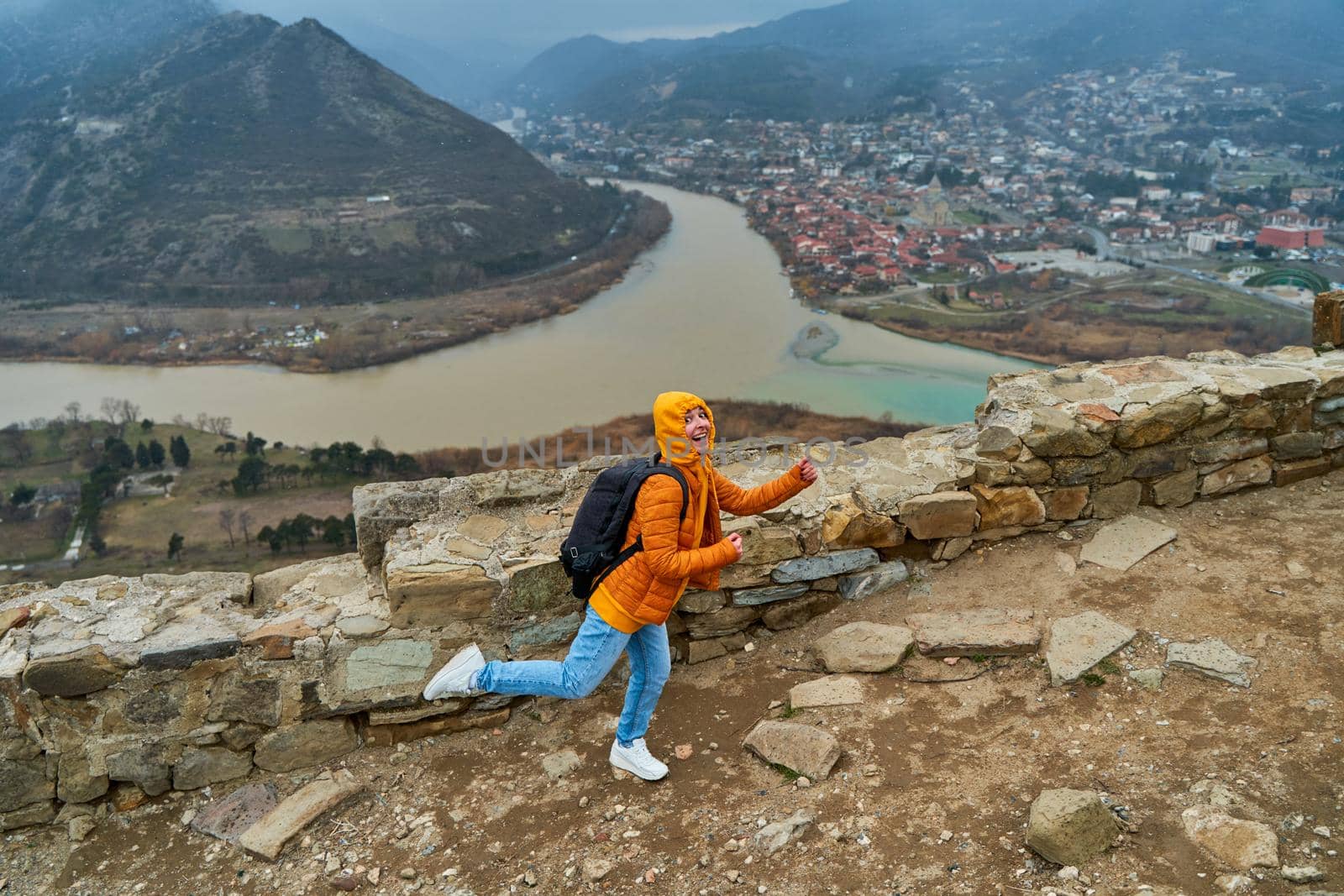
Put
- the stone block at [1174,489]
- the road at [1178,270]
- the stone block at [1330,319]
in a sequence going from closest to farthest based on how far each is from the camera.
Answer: the stone block at [1174,489], the stone block at [1330,319], the road at [1178,270]

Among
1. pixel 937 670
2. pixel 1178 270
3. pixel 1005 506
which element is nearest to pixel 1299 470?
pixel 1005 506

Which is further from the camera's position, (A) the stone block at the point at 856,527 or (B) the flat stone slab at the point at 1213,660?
(A) the stone block at the point at 856,527

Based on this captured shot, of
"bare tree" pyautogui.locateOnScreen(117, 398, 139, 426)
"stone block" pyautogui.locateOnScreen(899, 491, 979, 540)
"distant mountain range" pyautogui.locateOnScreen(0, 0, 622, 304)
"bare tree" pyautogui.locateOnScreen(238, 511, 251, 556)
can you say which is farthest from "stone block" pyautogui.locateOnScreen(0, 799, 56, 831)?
"distant mountain range" pyautogui.locateOnScreen(0, 0, 622, 304)

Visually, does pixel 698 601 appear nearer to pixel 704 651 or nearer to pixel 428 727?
pixel 704 651

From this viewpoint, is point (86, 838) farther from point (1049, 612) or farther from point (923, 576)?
point (1049, 612)

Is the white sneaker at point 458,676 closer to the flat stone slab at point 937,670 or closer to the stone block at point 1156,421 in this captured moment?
the flat stone slab at point 937,670

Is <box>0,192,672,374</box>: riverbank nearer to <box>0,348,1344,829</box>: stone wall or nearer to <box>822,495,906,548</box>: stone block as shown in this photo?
<box>0,348,1344,829</box>: stone wall

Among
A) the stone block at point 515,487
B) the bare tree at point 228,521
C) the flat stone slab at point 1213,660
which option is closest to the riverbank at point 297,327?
the bare tree at point 228,521
